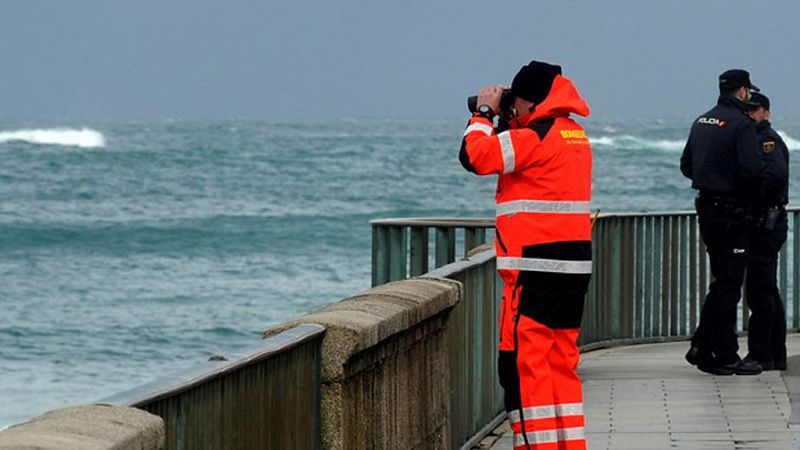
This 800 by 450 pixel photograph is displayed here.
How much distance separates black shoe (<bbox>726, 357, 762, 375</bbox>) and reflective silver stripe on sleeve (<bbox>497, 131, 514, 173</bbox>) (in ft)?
16.4

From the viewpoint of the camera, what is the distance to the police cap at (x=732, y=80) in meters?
11.8

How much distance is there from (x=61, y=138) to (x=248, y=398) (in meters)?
110

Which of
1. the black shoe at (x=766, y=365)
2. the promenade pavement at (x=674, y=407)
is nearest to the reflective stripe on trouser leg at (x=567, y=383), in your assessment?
the promenade pavement at (x=674, y=407)

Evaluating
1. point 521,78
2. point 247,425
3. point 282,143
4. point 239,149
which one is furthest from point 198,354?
point 282,143

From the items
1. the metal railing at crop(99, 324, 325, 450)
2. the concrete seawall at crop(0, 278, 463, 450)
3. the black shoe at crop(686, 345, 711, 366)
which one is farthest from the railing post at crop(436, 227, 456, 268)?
the metal railing at crop(99, 324, 325, 450)

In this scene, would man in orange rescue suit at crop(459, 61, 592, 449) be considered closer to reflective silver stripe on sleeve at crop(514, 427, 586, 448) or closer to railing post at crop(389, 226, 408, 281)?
reflective silver stripe on sleeve at crop(514, 427, 586, 448)

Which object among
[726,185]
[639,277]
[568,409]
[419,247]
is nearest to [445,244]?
[419,247]

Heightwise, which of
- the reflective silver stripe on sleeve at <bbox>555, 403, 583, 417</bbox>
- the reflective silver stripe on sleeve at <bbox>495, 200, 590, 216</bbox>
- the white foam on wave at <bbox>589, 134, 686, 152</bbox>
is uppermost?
the reflective silver stripe on sleeve at <bbox>495, 200, 590, 216</bbox>

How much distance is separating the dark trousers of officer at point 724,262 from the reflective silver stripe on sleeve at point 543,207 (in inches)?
164

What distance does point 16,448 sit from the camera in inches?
149

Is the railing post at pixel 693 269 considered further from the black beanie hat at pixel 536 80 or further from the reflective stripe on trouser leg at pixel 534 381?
the reflective stripe on trouser leg at pixel 534 381

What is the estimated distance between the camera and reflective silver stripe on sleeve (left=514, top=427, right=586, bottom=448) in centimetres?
783

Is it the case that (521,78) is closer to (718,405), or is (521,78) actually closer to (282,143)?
(718,405)

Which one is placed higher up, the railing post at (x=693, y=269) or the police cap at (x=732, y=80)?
the police cap at (x=732, y=80)
